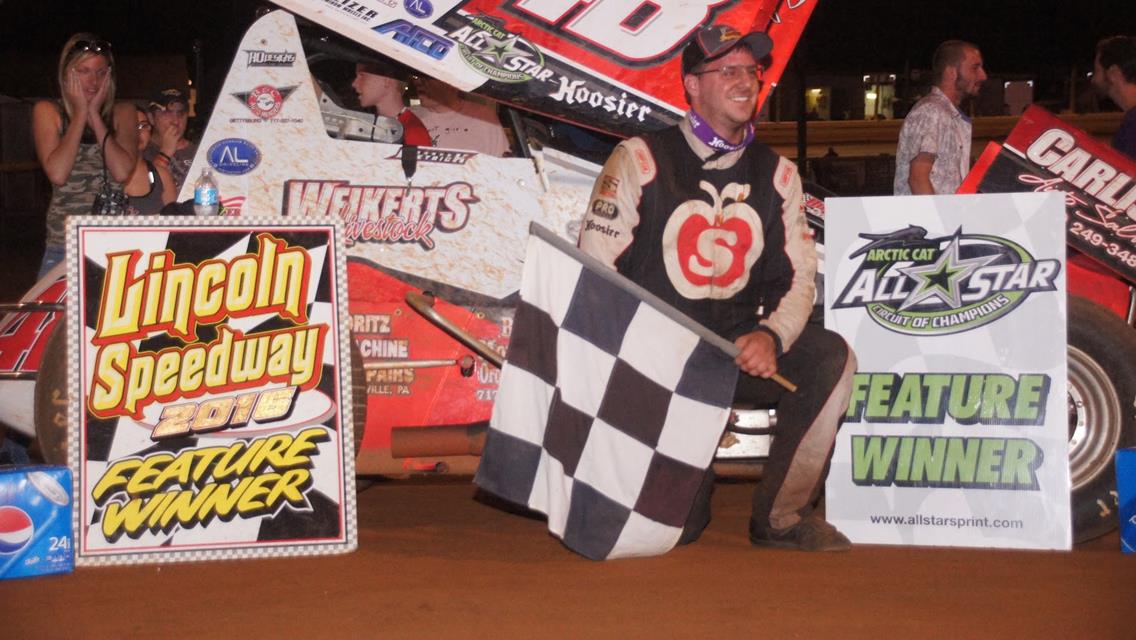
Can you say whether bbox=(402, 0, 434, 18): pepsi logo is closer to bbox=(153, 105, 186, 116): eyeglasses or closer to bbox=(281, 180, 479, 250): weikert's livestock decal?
bbox=(281, 180, 479, 250): weikert's livestock decal

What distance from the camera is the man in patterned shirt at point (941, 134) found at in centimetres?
622

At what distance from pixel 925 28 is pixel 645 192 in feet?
56.2

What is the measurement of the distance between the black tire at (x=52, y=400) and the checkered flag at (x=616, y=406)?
5.27 feet

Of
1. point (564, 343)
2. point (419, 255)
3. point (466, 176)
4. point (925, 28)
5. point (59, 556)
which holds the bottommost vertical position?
point (59, 556)

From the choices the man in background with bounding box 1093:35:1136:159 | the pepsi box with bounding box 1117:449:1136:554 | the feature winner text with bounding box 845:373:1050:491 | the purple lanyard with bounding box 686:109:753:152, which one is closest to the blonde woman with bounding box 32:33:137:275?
the purple lanyard with bounding box 686:109:753:152

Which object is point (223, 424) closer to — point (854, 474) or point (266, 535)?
point (266, 535)

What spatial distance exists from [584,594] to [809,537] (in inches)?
37.2

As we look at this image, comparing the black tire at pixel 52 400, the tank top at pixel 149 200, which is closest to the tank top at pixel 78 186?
the tank top at pixel 149 200

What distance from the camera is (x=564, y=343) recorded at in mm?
4316

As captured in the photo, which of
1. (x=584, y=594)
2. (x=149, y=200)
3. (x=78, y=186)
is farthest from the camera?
(x=149, y=200)

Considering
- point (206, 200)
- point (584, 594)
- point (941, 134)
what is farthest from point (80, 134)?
point (941, 134)

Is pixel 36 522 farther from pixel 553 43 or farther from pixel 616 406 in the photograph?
pixel 553 43

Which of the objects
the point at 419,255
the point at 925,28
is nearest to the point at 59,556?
the point at 419,255

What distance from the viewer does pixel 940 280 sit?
4711 mm
